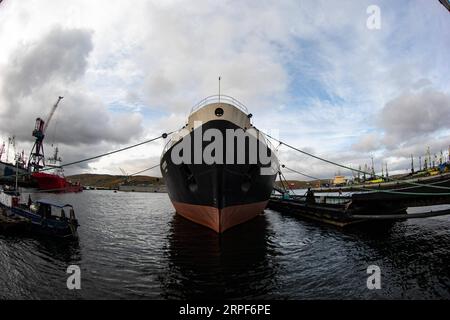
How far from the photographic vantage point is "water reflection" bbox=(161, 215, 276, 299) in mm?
7152

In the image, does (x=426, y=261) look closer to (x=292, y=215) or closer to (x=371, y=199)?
(x=371, y=199)

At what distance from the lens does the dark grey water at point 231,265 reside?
712 centimetres

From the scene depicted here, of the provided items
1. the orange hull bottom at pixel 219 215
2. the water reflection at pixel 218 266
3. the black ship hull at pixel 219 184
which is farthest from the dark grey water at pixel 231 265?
the black ship hull at pixel 219 184

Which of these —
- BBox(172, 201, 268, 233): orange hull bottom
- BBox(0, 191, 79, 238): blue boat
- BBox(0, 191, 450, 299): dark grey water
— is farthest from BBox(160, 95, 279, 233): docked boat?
BBox(0, 191, 79, 238): blue boat

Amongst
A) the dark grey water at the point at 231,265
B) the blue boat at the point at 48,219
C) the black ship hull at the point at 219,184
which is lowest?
the dark grey water at the point at 231,265

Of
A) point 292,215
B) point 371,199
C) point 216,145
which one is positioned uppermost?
point 216,145

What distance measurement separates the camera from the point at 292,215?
25844 millimetres

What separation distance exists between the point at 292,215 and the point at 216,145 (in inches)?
690

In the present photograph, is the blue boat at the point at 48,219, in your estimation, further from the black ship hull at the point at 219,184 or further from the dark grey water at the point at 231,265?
the black ship hull at the point at 219,184

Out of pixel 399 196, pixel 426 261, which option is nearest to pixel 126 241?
pixel 426 261

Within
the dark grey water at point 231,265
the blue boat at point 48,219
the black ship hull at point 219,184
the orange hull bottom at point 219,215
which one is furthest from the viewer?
the blue boat at point 48,219
